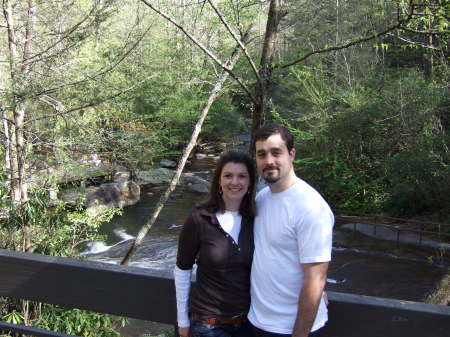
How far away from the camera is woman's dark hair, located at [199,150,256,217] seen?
1.74m

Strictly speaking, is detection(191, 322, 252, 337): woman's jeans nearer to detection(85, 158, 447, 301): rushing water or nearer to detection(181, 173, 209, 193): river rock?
detection(85, 158, 447, 301): rushing water

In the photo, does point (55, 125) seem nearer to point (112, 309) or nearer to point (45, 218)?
point (45, 218)

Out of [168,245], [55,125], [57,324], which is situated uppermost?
[55,125]

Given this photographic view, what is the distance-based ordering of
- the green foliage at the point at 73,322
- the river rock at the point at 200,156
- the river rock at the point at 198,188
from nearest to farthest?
the green foliage at the point at 73,322
the river rock at the point at 198,188
the river rock at the point at 200,156

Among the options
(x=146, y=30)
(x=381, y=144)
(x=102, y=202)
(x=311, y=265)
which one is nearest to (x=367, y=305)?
(x=311, y=265)

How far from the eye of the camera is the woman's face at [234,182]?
68.6 inches

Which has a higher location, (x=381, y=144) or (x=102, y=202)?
(x=381, y=144)

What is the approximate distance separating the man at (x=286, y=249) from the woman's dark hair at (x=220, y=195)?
0.24 feet

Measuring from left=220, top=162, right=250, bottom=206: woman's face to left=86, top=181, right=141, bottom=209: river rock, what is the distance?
51.9ft

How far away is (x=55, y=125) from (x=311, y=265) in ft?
21.7

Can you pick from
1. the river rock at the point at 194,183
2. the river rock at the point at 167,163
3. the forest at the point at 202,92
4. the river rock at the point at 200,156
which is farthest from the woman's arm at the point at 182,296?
the river rock at the point at 200,156

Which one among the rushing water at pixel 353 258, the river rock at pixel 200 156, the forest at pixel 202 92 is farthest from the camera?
the river rock at pixel 200 156

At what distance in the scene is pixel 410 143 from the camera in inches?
567

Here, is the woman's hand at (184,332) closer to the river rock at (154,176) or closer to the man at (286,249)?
the man at (286,249)
